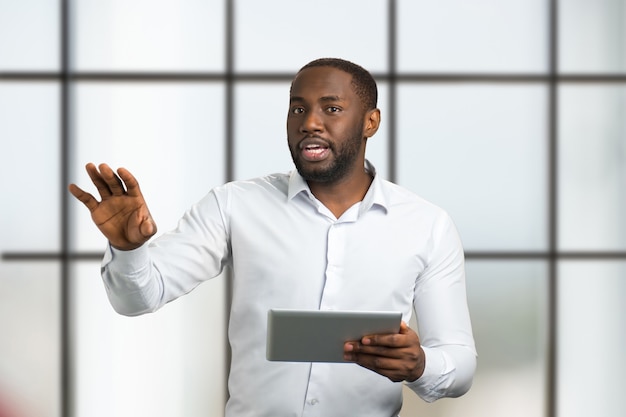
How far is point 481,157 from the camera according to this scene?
3838 mm

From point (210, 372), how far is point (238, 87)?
124 cm

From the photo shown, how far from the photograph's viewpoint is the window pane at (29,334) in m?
3.74

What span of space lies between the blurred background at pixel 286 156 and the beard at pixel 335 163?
1.65m

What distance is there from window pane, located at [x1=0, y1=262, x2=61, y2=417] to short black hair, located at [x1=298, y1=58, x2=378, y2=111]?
80.2 inches

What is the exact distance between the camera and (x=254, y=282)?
206 cm

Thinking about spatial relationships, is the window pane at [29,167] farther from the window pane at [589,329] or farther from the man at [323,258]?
the window pane at [589,329]

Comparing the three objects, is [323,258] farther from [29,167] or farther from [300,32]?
[29,167]

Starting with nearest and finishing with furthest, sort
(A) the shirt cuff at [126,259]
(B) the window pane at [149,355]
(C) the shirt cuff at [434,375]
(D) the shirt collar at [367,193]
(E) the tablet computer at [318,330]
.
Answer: (E) the tablet computer at [318,330] → (A) the shirt cuff at [126,259] → (C) the shirt cuff at [434,375] → (D) the shirt collar at [367,193] → (B) the window pane at [149,355]

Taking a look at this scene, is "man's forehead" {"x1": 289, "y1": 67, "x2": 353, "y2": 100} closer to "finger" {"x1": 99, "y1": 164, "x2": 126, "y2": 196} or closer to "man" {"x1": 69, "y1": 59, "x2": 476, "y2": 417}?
"man" {"x1": 69, "y1": 59, "x2": 476, "y2": 417}

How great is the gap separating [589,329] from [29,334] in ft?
8.02

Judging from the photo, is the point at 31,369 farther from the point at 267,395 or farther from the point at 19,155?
the point at 267,395

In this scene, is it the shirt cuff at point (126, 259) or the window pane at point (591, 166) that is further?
the window pane at point (591, 166)

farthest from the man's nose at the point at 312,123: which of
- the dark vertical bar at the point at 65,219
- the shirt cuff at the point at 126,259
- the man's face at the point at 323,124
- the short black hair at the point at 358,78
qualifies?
the dark vertical bar at the point at 65,219

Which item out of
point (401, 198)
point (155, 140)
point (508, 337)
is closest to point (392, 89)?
point (155, 140)
